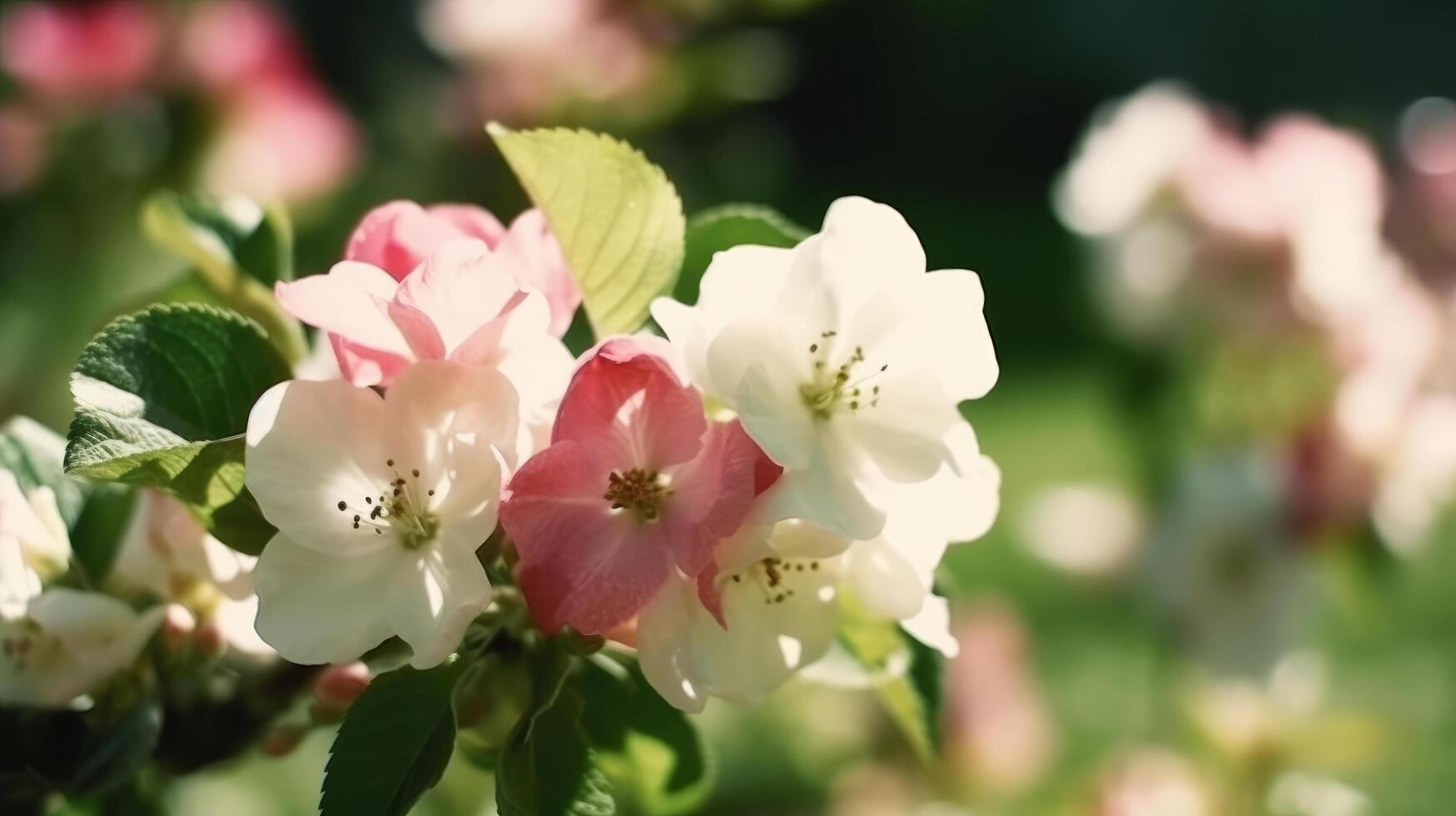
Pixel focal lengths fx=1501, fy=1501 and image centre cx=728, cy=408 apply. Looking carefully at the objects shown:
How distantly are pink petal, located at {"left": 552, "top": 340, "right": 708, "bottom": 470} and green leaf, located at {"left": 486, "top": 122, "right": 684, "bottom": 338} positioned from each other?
7 cm

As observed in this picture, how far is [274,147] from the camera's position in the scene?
64.5 inches

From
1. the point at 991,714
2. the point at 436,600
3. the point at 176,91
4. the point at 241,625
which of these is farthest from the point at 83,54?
the point at 436,600

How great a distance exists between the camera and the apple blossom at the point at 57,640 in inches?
19.0

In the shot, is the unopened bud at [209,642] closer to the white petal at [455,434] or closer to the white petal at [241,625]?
the white petal at [241,625]

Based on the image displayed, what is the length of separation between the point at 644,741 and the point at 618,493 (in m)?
0.15

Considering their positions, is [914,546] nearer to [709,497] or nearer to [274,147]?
[709,497]

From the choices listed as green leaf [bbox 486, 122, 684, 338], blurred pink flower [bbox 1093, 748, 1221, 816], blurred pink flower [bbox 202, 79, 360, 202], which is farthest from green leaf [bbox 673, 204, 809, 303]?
blurred pink flower [bbox 202, 79, 360, 202]

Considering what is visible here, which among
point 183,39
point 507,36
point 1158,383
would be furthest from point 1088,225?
point 183,39

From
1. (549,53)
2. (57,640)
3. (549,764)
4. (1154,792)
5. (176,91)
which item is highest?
(549,53)

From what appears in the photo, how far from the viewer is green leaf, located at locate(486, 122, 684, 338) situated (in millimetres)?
494

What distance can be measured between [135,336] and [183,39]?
4.25ft

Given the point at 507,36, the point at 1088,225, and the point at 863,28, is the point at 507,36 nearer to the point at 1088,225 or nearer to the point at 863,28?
the point at 1088,225

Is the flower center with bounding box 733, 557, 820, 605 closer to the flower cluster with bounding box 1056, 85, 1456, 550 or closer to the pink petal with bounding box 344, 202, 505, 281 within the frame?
the pink petal with bounding box 344, 202, 505, 281

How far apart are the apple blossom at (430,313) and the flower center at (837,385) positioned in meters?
0.08
